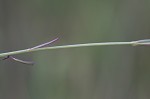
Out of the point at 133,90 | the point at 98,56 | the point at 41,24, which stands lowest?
the point at 133,90

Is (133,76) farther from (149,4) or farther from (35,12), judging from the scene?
(35,12)

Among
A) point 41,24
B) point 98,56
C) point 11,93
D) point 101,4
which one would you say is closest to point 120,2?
point 101,4

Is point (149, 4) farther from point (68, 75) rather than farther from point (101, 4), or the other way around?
point (68, 75)

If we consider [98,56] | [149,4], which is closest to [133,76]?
[98,56]

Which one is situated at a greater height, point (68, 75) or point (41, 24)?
point (41, 24)

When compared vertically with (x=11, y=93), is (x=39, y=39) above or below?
above

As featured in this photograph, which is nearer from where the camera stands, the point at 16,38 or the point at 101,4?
the point at 101,4
